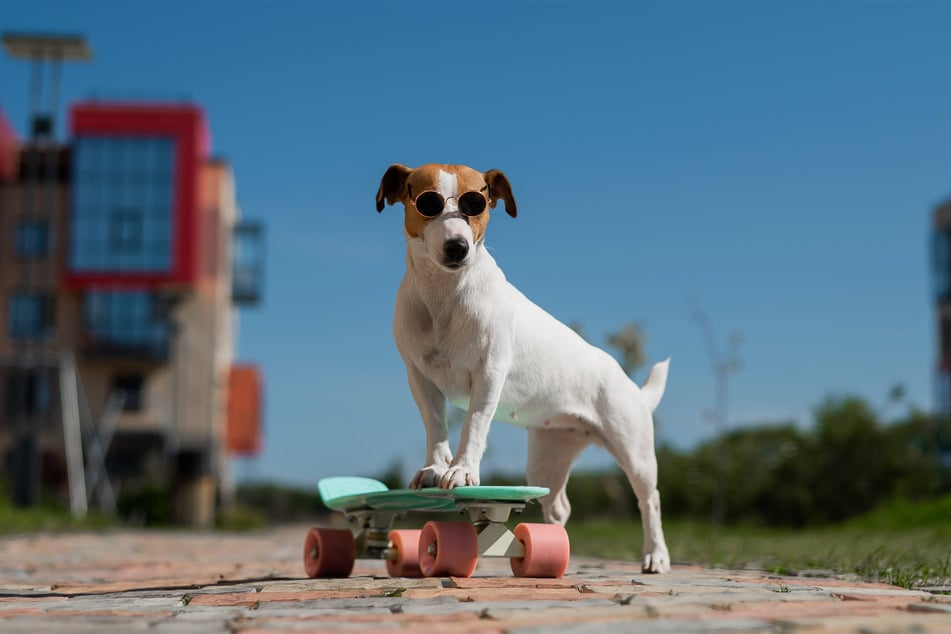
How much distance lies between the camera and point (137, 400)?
121ft

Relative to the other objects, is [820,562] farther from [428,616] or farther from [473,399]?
[428,616]

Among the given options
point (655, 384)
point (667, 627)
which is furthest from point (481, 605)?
point (655, 384)

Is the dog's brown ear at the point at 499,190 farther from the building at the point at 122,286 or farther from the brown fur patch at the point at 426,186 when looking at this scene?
the building at the point at 122,286

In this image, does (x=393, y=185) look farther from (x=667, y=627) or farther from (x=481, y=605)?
(x=667, y=627)

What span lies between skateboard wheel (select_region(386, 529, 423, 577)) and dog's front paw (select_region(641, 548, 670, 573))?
107cm

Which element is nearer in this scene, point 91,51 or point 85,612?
point 85,612

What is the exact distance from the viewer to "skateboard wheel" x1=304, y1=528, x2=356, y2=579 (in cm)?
493

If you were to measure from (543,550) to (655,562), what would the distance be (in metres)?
0.84

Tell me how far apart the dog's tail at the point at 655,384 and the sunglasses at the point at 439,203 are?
1.57 metres

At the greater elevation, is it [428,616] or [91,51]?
[91,51]

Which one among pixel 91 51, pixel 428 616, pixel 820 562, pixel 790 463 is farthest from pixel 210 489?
pixel 428 616

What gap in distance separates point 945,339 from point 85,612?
41.9 meters

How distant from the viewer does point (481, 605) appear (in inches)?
132

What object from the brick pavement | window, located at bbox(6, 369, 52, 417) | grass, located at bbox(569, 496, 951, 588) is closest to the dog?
the brick pavement
